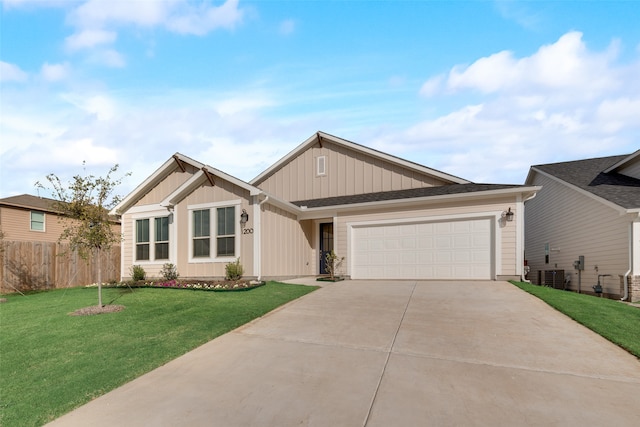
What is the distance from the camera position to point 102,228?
802 cm

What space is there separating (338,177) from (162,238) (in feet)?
27.3

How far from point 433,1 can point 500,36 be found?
85.5 inches

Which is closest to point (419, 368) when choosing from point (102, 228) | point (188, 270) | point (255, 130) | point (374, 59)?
point (102, 228)

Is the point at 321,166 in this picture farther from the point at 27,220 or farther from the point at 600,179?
the point at 27,220

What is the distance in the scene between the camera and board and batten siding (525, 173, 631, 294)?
11422 millimetres

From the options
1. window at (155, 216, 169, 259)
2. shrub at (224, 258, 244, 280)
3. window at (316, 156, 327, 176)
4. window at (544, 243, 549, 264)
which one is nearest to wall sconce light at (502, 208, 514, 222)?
window at (316, 156, 327, 176)

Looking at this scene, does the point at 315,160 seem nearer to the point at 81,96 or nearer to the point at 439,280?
the point at 439,280

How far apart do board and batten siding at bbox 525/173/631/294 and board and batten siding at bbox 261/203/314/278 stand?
11165 millimetres

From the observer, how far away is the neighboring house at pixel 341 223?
1141 centimetres

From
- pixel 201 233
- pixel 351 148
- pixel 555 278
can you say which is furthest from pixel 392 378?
pixel 555 278

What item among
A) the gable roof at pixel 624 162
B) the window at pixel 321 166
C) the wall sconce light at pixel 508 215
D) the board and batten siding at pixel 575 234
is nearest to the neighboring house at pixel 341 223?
the wall sconce light at pixel 508 215

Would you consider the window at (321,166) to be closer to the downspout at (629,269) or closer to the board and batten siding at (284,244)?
the board and batten siding at (284,244)

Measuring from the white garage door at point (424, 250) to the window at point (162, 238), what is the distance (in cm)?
771

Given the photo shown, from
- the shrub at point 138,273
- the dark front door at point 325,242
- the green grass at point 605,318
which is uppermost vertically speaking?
the dark front door at point 325,242
